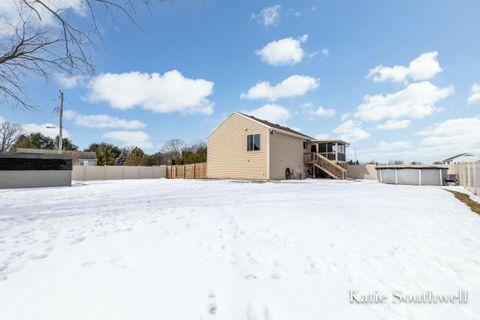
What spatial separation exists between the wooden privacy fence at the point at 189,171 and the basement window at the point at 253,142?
625cm

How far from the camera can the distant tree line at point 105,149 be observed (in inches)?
1348

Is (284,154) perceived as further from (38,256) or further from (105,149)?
(105,149)

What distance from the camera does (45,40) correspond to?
627 cm

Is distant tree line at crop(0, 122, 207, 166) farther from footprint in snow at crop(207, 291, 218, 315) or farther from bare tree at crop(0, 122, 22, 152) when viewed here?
footprint in snow at crop(207, 291, 218, 315)

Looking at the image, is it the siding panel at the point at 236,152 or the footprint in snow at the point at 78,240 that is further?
the siding panel at the point at 236,152

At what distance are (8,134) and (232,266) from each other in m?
49.5

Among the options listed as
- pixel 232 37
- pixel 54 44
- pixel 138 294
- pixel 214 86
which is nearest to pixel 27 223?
Result: pixel 138 294

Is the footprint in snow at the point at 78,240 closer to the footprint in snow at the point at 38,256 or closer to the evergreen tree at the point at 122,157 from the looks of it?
the footprint in snow at the point at 38,256

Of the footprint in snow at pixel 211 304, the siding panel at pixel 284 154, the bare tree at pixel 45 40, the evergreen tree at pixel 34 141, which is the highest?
the evergreen tree at pixel 34 141

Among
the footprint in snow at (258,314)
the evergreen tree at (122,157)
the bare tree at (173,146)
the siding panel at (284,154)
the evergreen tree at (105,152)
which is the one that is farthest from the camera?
the bare tree at (173,146)

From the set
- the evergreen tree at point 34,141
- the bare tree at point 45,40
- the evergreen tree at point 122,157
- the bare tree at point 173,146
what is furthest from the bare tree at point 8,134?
the bare tree at point 45,40

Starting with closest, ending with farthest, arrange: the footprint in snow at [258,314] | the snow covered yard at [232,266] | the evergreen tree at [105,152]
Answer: the footprint in snow at [258,314] < the snow covered yard at [232,266] < the evergreen tree at [105,152]

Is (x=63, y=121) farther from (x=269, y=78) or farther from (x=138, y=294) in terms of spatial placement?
(x=138, y=294)

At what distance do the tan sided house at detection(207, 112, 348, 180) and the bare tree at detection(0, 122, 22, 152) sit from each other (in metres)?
35.4
